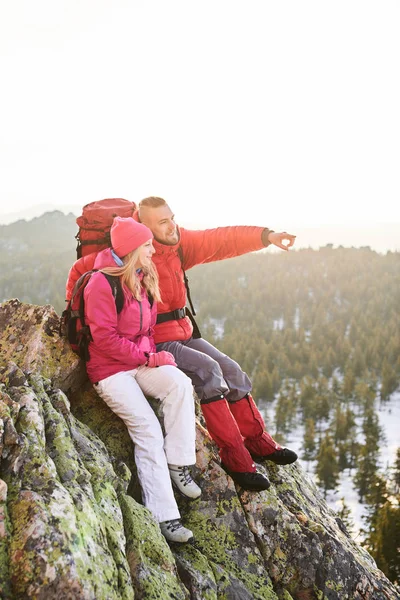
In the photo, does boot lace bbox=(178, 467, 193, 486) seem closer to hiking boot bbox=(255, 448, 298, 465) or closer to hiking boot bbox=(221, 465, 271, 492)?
hiking boot bbox=(221, 465, 271, 492)

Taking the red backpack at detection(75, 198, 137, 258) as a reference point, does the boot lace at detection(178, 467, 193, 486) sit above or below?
below

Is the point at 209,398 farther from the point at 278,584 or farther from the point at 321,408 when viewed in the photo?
the point at 321,408

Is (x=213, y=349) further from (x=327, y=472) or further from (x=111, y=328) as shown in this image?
(x=327, y=472)

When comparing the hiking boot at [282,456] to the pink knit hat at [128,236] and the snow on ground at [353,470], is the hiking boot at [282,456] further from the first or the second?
the snow on ground at [353,470]

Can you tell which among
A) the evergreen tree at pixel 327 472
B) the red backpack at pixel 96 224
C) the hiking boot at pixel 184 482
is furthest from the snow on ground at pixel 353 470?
the red backpack at pixel 96 224

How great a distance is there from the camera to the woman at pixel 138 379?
5.12m

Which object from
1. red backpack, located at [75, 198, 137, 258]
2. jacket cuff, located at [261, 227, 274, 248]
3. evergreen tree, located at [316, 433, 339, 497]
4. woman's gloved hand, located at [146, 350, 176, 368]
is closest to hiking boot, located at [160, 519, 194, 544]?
woman's gloved hand, located at [146, 350, 176, 368]

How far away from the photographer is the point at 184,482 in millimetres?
5449

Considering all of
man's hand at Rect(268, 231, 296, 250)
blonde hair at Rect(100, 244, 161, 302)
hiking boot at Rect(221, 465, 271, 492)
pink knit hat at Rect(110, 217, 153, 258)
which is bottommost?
hiking boot at Rect(221, 465, 271, 492)

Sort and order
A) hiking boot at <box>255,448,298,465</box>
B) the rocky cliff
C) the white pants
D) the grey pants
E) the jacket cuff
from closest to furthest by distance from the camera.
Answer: the rocky cliff → the white pants → the grey pants → hiking boot at <box>255,448,298,465</box> → the jacket cuff

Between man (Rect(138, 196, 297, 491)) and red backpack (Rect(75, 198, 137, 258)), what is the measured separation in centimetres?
31

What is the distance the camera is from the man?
19.6 feet

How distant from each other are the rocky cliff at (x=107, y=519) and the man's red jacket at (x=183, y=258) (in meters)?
1.12

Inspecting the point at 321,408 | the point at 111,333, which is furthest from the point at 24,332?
the point at 321,408
